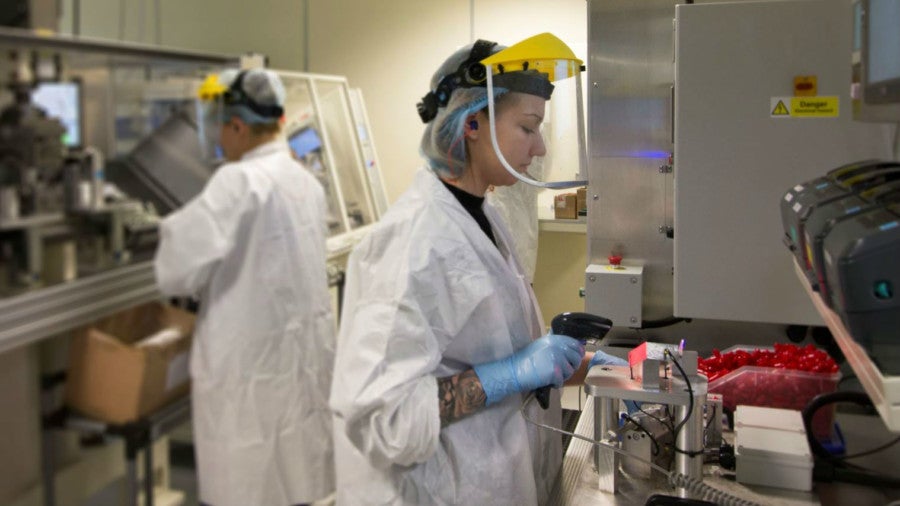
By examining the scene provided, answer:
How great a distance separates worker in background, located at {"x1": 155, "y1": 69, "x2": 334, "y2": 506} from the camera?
0.93 metres

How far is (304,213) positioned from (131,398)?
1.55 ft

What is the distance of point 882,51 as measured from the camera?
3.66ft

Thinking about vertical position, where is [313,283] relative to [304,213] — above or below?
below

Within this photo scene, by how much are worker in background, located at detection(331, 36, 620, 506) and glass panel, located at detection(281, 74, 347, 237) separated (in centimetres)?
11

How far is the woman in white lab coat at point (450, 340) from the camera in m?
1.22

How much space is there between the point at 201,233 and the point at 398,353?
43 cm

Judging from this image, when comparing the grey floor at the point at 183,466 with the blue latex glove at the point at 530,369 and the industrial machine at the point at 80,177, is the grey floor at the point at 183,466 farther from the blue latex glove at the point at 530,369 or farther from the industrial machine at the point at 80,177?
the blue latex glove at the point at 530,369

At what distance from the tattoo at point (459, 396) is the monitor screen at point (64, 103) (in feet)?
2.57

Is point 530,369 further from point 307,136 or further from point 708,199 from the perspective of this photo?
point 708,199

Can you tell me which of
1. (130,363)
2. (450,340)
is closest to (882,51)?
(450,340)

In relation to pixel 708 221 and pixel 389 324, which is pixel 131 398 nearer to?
pixel 389 324

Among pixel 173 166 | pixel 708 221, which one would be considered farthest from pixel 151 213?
pixel 708 221

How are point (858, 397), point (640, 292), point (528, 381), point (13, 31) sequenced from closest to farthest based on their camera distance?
point (13, 31) → point (528, 381) → point (858, 397) → point (640, 292)

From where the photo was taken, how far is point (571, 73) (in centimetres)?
152
